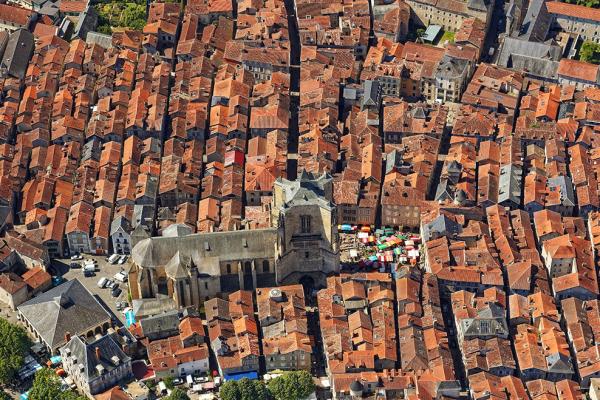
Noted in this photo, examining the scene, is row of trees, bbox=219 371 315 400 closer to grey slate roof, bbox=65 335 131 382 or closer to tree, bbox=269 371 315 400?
tree, bbox=269 371 315 400

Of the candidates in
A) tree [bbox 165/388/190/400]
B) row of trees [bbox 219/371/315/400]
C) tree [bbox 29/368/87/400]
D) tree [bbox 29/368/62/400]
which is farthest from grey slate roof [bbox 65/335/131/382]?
row of trees [bbox 219/371/315/400]

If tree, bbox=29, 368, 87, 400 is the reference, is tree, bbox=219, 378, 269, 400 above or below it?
above

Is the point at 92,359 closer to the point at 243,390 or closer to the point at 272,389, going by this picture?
the point at 243,390

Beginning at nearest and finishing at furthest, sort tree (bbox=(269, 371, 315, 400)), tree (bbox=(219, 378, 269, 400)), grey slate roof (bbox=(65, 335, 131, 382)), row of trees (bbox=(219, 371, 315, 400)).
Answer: tree (bbox=(219, 378, 269, 400)) < row of trees (bbox=(219, 371, 315, 400)) < tree (bbox=(269, 371, 315, 400)) < grey slate roof (bbox=(65, 335, 131, 382))

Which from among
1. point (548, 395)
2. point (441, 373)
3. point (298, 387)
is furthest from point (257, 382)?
point (548, 395)

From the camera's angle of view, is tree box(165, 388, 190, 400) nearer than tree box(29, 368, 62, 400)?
Yes

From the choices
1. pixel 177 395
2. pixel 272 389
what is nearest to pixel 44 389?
pixel 177 395

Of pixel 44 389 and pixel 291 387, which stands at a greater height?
pixel 291 387

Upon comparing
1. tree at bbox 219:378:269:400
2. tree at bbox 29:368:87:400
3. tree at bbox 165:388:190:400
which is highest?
tree at bbox 219:378:269:400

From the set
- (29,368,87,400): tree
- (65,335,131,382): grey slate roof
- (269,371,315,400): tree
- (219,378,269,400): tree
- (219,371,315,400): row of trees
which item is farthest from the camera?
(65,335,131,382): grey slate roof
